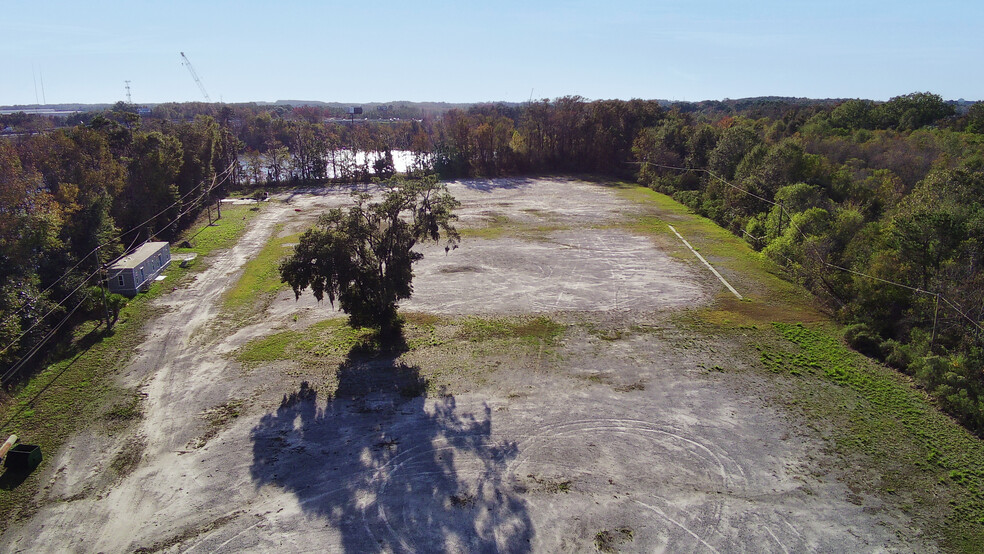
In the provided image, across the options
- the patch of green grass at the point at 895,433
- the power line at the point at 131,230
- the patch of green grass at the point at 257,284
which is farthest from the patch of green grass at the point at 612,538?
the power line at the point at 131,230

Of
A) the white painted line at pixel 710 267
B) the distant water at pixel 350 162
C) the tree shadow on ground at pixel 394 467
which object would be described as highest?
the distant water at pixel 350 162

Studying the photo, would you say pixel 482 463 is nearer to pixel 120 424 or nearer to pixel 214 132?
pixel 120 424

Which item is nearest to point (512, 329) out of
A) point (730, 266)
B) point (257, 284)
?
point (257, 284)

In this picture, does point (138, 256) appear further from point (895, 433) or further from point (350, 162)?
point (350, 162)

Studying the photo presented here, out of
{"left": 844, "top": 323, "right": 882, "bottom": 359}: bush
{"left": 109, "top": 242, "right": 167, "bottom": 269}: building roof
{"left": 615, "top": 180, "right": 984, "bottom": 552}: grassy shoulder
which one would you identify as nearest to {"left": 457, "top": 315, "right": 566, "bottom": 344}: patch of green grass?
{"left": 615, "top": 180, "right": 984, "bottom": 552}: grassy shoulder

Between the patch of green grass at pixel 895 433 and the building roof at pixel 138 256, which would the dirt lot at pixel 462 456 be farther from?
the building roof at pixel 138 256

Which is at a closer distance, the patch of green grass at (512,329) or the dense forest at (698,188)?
the dense forest at (698,188)

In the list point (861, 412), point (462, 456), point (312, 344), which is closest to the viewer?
point (462, 456)
